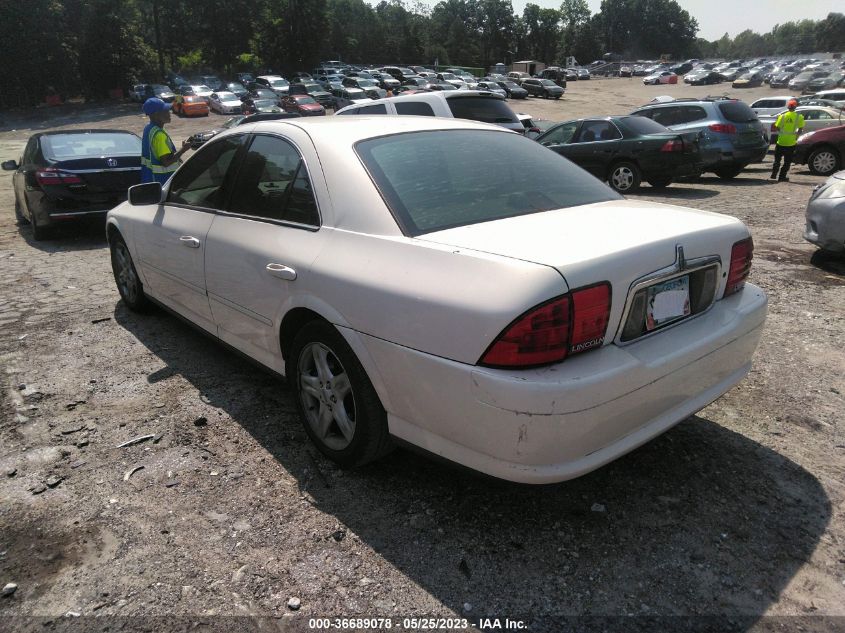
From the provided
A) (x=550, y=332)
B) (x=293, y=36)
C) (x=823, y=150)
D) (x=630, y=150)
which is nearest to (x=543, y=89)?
(x=293, y=36)

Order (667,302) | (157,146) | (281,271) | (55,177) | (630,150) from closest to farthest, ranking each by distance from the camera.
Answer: (667,302) < (281,271) < (157,146) < (55,177) < (630,150)

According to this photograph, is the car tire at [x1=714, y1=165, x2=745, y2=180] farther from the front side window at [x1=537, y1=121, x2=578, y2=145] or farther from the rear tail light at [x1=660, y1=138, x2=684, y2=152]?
the front side window at [x1=537, y1=121, x2=578, y2=145]

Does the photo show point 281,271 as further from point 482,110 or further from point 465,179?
point 482,110

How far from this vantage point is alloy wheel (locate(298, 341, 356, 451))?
2885 mm

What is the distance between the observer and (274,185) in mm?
3348

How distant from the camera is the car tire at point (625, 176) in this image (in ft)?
38.8

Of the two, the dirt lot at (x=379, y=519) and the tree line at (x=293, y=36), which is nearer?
the dirt lot at (x=379, y=519)

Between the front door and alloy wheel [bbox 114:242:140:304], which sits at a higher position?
the front door

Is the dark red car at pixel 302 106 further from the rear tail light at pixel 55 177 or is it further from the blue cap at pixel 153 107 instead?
the blue cap at pixel 153 107

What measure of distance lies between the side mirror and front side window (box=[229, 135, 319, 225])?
3.84 ft

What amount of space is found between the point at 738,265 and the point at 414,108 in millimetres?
7391

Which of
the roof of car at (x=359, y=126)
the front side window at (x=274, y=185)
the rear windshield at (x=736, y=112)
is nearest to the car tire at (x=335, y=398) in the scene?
the front side window at (x=274, y=185)

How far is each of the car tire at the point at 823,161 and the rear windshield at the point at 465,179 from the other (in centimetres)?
1365

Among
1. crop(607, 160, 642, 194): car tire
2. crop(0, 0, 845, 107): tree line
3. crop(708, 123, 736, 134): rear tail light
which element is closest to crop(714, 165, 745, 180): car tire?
crop(708, 123, 736, 134): rear tail light
